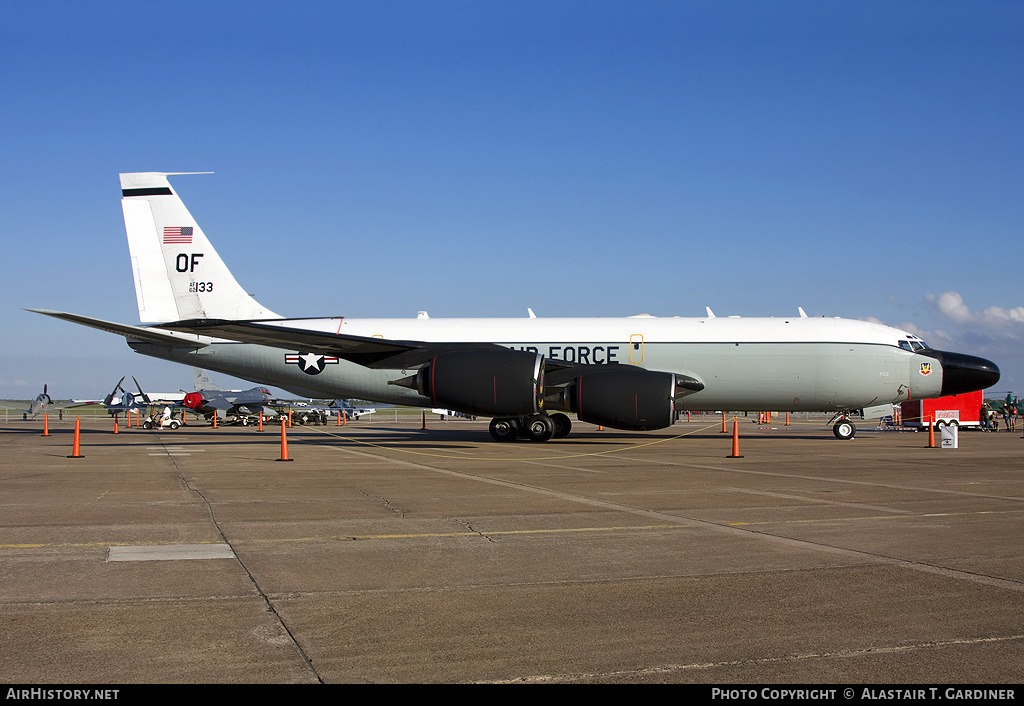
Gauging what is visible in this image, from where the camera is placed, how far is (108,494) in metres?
11.9

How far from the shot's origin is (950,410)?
40.5 meters

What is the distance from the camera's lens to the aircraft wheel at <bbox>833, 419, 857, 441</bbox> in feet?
93.7

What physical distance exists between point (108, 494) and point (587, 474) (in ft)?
25.6

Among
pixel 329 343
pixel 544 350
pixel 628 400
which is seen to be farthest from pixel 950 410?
pixel 329 343

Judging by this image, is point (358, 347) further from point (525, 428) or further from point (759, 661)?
point (759, 661)

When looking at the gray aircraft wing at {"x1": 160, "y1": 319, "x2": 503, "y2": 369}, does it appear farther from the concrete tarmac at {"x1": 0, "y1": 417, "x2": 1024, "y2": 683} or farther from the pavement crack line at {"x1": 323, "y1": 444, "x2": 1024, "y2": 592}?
the pavement crack line at {"x1": 323, "y1": 444, "x2": 1024, "y2": 592}

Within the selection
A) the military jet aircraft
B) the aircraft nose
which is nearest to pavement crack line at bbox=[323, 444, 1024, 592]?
the military jet aircraft

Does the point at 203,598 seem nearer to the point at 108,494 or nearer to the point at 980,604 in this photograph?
the point at 980,604

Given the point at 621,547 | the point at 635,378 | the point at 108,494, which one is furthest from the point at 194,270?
the point at 621,547

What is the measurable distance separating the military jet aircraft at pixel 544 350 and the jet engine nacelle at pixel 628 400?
8 centimetres

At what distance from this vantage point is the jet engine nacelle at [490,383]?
2131 cm

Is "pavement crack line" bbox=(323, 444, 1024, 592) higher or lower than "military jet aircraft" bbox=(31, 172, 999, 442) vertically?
lower

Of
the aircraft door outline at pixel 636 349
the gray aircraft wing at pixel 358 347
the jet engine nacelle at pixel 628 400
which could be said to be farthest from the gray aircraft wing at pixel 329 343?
the aircraft door outline at pixel 636 349

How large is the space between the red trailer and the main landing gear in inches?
901
